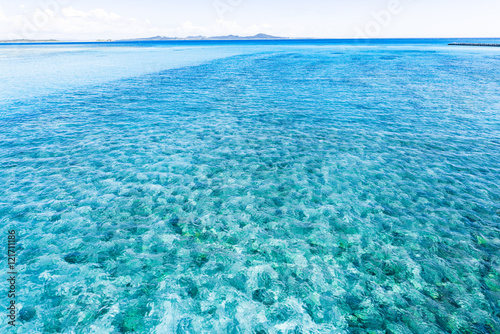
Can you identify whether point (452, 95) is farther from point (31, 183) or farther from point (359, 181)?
point (31, 183)

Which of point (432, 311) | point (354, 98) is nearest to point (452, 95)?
point (354, 98)

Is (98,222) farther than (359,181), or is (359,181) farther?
(359,181)

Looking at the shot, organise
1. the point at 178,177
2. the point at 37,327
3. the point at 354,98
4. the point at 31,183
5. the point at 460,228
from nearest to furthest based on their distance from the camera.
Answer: the point at 37,327, the point at 460,228, the point at 31,183, the point at 178,177, the point at 354,98

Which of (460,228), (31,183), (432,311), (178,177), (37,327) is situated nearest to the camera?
(37,327)

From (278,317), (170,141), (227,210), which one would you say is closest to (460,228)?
(278,317)

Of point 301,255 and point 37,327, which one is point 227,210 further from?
point 37,327

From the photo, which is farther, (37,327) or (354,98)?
(354,98)
